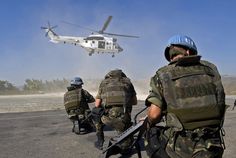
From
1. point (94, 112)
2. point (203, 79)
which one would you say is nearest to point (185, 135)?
point (203, 79)

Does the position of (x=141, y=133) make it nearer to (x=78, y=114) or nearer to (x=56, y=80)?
(x=78, y=114)

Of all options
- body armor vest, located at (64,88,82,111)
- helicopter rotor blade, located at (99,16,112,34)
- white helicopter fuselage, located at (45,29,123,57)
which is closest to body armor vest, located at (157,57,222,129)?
body armor vest, located at (64,88,82,111)

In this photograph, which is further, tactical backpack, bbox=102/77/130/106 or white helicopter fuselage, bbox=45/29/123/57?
Answer: white helicopter fuselage, bbox=45/29/123/57

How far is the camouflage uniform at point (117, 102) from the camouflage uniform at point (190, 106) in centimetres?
421

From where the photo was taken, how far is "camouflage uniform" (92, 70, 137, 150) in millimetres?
7963

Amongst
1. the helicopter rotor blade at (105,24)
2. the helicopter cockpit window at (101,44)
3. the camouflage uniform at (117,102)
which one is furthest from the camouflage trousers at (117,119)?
the helicopter rotor blade at (105,24)

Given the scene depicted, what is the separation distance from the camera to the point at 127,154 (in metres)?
7.82

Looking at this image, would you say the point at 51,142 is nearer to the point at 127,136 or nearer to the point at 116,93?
the point at 116,93

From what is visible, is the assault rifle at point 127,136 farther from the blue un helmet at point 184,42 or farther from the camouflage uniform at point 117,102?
the camouflage uniform at point 117,102

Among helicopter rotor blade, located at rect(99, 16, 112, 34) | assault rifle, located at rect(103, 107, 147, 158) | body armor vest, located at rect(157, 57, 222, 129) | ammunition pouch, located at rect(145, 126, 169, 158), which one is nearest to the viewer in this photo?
body armor vest, located at rect(157, 57, 222, 129)

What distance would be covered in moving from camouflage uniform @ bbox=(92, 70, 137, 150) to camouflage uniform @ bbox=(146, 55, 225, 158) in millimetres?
4206

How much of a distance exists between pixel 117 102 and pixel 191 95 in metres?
4.43

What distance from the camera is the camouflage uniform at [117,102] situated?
7.96 m

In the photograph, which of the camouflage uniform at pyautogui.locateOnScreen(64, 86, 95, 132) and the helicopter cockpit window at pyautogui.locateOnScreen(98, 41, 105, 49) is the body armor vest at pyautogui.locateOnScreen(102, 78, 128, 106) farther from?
the helicopter cockpit window at pyautogui.locateOnScreen(98, 41, 105, 49)
